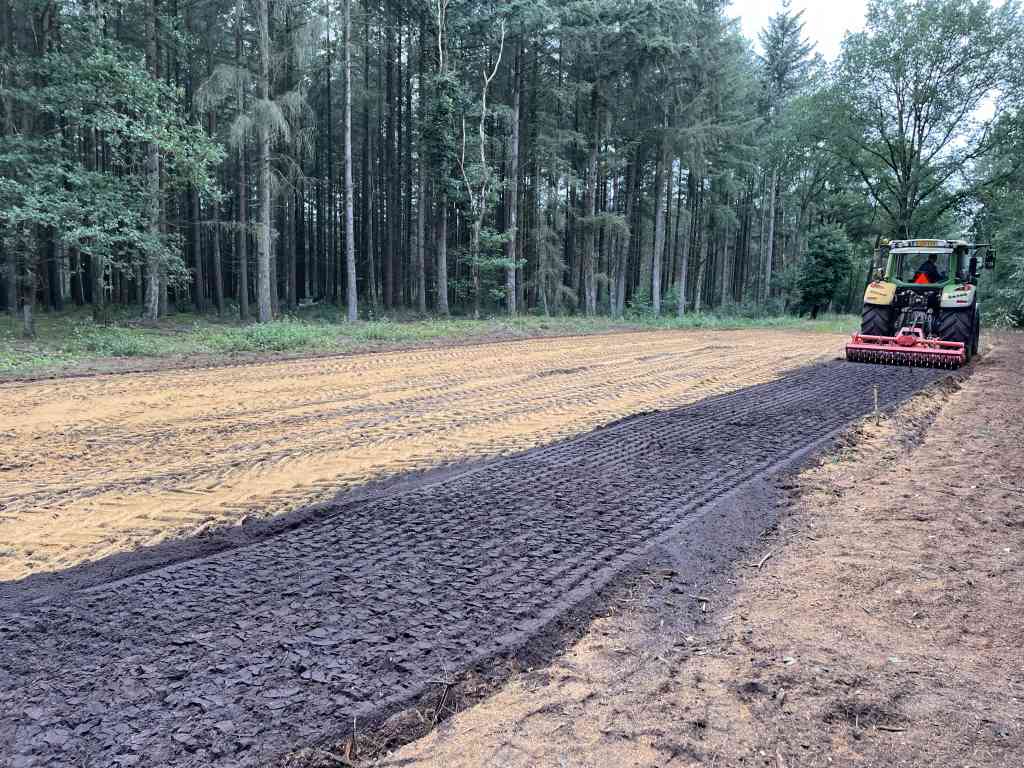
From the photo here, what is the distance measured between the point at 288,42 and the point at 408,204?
39.0 ft

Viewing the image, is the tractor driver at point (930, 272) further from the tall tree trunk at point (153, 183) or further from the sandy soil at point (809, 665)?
the tall tree trunk at point (153, 183)

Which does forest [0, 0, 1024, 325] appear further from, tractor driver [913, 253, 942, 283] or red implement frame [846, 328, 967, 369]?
red implement frame [846, 328, 967, 369]

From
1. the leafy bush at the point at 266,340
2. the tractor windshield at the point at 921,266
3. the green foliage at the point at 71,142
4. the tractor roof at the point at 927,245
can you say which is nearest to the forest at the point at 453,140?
the green foliage at the point at 71,142

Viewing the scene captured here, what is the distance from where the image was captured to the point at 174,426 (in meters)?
6.51

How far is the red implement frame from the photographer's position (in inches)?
454

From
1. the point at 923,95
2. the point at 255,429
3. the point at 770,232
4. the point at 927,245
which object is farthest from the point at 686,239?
the point at 255,429

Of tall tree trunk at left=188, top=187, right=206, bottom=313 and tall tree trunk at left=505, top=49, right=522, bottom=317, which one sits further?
tall tree trunk at left=188, top=187, right=206, bottom=313

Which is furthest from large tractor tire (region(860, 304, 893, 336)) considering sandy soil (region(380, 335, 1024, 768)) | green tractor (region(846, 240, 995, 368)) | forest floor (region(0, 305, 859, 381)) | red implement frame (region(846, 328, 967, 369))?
sandy soil (region(380, 335, 1024, 768))

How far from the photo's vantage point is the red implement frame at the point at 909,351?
11.5m

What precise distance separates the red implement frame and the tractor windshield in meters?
1.47

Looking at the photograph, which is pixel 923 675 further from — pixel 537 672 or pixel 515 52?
pixel 515 52

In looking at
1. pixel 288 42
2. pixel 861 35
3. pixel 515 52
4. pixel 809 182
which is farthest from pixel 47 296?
pixel 809 182

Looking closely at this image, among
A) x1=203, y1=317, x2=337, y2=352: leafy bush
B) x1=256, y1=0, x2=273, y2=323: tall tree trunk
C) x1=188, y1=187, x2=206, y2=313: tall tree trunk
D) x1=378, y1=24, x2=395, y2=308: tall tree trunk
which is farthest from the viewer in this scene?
x1=378, y1=24, x2=395, y2=308: tall tree trunk

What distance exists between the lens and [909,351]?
11766 millimetres
